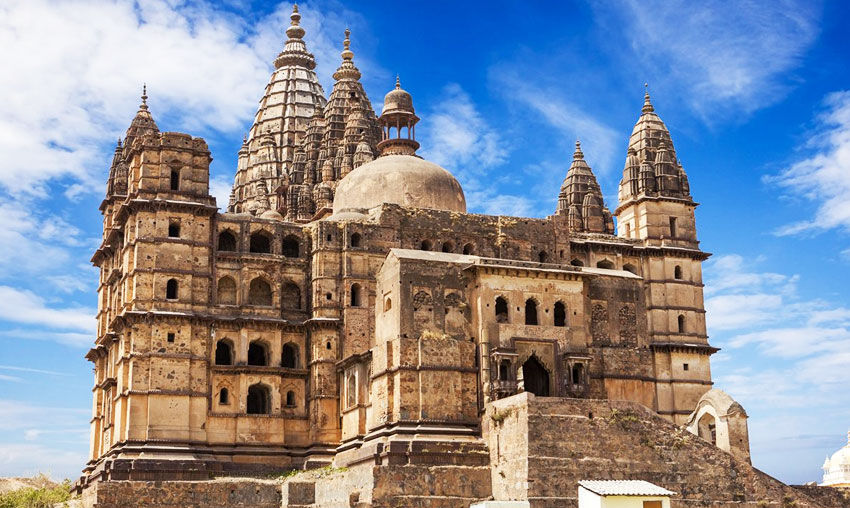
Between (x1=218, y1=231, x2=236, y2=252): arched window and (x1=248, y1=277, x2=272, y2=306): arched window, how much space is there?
1642 millimetres

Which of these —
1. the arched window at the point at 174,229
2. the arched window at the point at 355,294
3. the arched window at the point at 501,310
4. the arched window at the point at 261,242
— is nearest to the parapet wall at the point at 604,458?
the arched window at the point at 501,310

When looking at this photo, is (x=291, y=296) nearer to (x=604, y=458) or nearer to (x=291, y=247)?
(x=291, y=247)

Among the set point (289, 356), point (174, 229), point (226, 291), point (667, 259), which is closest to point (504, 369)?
point (289, 356)

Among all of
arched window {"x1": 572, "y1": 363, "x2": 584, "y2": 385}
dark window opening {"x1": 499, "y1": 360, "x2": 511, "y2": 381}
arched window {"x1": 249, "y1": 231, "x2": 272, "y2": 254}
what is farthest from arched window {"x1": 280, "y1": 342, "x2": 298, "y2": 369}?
arched window {"x1": 572, "y1": 363, "x2": 584, "y2": 385}

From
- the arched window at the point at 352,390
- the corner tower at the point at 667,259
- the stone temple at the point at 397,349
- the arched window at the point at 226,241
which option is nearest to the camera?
the stone temple at the point at 397,349

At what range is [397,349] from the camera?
138 feet

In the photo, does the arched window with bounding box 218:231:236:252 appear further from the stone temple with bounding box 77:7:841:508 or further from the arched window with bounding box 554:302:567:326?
the arched window with bounding box 554:302:567:326

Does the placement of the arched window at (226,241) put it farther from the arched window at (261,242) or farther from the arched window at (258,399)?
the arched window at (258,399)

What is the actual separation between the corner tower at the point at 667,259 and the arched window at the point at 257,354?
54.5 feet

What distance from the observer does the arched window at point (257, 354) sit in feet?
158

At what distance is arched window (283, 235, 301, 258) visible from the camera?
49531 mm

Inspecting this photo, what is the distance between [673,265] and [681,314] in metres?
2.28

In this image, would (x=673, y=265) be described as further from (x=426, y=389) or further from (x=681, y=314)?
(x=426, y=389)

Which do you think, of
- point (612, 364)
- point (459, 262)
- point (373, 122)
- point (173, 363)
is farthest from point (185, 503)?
point (373, 122)
